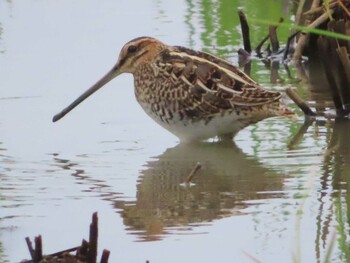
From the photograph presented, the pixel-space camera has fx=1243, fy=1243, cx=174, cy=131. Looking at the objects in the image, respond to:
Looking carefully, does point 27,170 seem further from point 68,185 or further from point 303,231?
point 303,231

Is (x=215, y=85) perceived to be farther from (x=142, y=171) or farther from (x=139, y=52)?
(x=142, y=171)

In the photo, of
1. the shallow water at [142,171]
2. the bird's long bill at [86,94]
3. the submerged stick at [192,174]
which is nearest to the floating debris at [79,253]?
the shallow water at [142,171]

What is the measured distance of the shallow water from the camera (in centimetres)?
530

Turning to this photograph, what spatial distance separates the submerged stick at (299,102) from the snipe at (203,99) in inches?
7.0

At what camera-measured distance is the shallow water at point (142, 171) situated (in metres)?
5.30

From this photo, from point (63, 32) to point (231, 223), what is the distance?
4.70m

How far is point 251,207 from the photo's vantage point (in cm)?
588

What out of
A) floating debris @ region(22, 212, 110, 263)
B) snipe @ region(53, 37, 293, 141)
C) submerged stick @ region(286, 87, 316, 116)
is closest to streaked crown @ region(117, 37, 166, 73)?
snipe @ region(53, 37, 293, 141)

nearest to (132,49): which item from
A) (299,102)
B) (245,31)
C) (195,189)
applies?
(299,102)

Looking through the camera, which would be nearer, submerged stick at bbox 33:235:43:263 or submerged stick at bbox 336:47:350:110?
A: submerged stick at bbox 33:235:43:263

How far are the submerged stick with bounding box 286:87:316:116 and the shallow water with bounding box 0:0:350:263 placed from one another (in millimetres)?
88

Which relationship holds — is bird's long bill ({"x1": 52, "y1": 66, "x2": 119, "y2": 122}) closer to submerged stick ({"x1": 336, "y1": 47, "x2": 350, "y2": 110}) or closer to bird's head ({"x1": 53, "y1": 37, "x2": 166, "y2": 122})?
bird's head ({"x1": 53, "y1": 37, "x2": 166, "y2": 122})

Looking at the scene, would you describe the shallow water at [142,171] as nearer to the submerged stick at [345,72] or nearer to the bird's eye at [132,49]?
the submerged stick at [345,72]

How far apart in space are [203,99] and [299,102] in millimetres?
679
